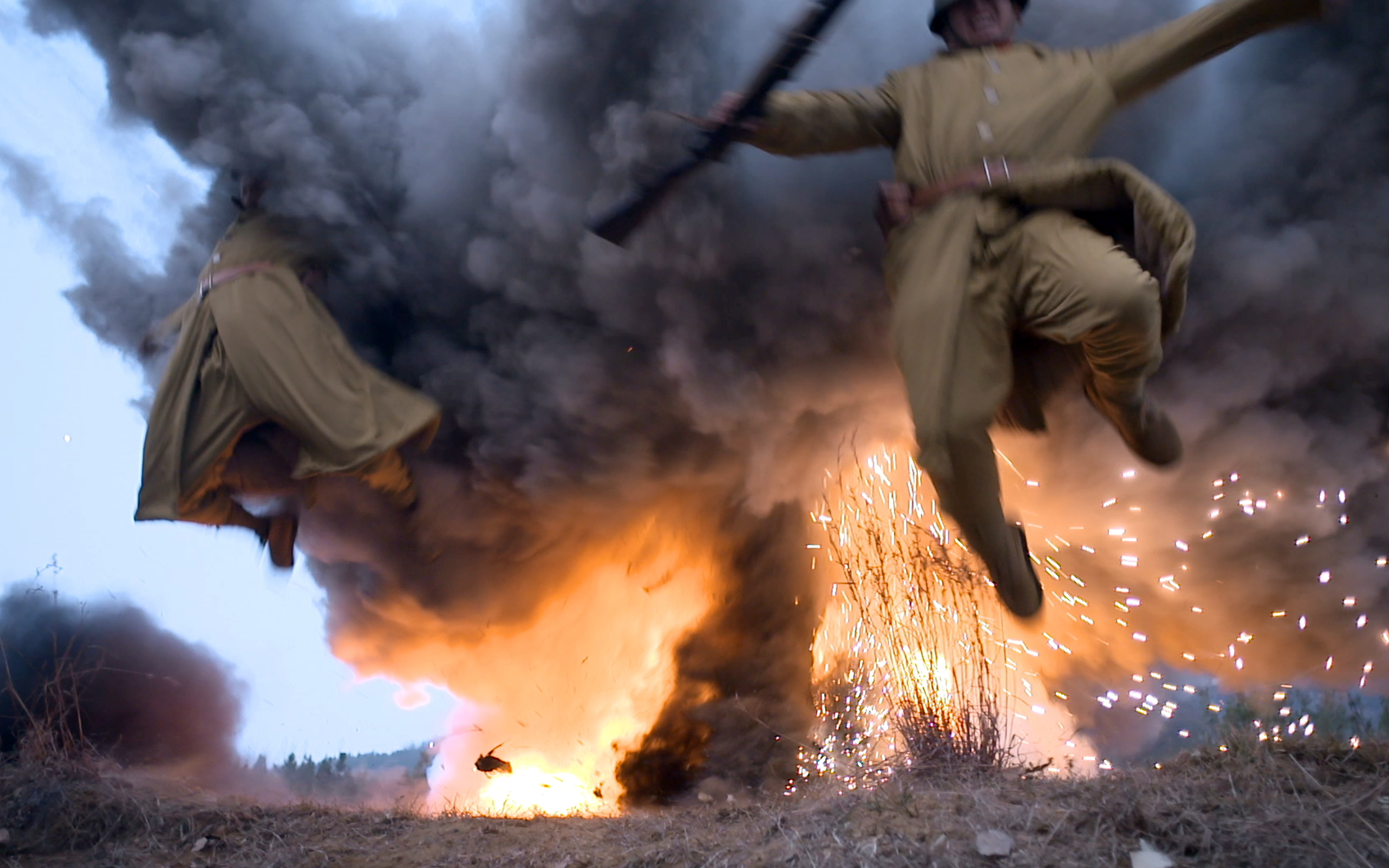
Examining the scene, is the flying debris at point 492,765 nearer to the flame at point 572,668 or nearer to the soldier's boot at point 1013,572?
the flame at point 572,668

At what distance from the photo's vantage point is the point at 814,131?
2959 mm

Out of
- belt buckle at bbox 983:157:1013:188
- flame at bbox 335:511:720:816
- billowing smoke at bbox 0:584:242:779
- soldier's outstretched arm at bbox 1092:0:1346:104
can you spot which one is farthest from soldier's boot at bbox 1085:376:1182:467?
billowing smoke at bbox 0:584:242:779

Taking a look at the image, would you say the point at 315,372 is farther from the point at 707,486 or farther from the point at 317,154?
the point at 707,486

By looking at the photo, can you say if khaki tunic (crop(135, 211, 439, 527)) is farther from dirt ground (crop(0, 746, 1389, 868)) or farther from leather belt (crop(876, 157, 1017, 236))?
leather belt (crop(876, 157, 1017, 236))

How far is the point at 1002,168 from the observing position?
2.73 meters

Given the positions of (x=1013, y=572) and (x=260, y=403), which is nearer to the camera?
(x=1013, y=572)

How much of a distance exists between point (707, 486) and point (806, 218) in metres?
1.63

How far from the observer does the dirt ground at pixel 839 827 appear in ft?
7.64

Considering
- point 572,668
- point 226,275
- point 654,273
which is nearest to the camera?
point 226,275

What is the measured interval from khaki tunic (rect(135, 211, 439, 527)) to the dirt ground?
127cm

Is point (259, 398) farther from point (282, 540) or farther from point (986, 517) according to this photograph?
point (986, 517)

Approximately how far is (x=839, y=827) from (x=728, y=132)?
2.04 metres

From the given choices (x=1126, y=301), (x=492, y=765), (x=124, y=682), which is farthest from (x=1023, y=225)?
(x=124, y=682)

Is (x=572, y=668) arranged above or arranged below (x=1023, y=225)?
below
